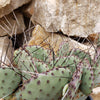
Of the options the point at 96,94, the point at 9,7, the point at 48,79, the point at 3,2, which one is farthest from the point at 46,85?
the point at 9,7

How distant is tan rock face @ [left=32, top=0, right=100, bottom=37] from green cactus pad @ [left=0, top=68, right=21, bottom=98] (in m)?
1.39

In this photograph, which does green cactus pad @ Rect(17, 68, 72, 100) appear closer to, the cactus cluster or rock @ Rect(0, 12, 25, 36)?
the cactus cluster

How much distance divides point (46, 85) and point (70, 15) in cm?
167

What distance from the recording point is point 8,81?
2.99 ft

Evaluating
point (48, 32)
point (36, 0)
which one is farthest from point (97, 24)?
point (36, 0)

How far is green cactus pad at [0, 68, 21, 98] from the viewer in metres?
0.90

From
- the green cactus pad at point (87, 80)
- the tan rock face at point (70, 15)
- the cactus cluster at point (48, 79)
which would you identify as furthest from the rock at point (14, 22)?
the green cactus pad at point (87, 80)

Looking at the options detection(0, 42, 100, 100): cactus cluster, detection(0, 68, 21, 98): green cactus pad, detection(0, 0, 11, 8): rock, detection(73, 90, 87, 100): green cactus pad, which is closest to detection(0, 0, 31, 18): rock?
detection(0, 0, 11, 8): rock

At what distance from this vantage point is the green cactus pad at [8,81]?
2.94ft

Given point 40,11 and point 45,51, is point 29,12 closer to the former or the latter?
point 40,11

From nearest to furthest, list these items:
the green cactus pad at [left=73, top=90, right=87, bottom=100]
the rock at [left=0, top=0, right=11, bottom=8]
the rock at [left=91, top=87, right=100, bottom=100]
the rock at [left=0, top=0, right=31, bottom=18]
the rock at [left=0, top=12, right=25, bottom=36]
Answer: the green cactus pad at [left=73, top=90, right=87, bottom=100]
the rock at [left=91, top=87, right=100, bottom=100]
the rock at [left=0, top=0, right=11, bottom=8]
the rock at [left=0, top=0, right=31, bottom=18]
the rock at [left=0, top=12, right=25, bottom=36]

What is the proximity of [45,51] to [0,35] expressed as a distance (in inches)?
54.7

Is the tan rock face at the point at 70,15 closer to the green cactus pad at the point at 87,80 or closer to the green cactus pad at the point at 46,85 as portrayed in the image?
the green cactus pad at the point at 87,80

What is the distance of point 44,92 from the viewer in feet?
2.50
